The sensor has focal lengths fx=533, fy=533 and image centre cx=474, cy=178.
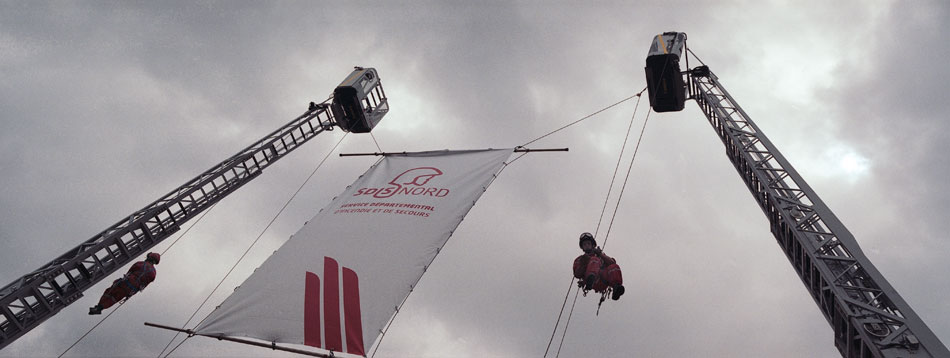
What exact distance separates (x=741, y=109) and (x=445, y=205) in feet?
22.3

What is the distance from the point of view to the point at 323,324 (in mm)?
7445

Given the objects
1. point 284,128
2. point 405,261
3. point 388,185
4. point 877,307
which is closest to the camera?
point 877,307

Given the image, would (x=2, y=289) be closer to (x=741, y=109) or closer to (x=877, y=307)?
(x=877, y=307)

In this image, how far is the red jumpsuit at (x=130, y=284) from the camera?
12.0m

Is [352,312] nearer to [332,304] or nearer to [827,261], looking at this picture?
[332,304]

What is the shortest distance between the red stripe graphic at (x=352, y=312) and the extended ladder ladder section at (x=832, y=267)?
20.3 ft

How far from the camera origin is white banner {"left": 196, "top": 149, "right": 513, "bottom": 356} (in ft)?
24.5

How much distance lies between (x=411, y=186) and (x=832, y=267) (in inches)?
279

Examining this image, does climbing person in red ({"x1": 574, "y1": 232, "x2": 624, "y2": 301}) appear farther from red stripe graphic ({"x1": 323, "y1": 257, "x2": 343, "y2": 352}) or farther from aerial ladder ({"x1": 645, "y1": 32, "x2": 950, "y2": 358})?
red stripe graphic ({"x1": 323, "y1": 257, "x2": 343, "y2": 352})

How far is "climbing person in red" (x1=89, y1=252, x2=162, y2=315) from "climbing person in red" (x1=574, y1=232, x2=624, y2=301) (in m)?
9.92

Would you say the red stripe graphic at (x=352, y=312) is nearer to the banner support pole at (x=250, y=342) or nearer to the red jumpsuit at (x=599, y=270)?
the banner support pole at (x=250, y=342)

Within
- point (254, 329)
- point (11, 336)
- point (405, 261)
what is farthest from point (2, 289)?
point (405, 261)

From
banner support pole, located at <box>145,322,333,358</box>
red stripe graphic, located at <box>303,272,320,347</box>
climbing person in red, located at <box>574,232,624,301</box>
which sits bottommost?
banner support pole, located at <box>145,322,333,358</box>

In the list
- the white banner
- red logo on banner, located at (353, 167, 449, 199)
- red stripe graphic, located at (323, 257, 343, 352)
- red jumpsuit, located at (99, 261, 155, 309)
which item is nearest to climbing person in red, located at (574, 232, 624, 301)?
the white banner
